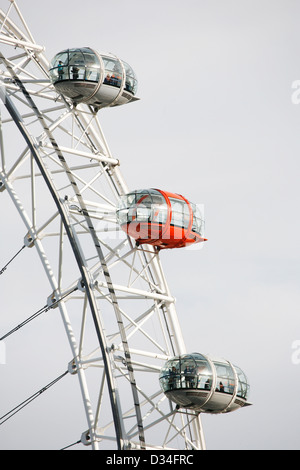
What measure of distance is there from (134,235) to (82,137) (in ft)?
14.6

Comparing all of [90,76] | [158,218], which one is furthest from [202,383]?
[90,76]

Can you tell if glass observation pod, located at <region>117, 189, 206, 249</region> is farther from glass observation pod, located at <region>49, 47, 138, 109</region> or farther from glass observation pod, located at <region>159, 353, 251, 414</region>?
glass observation pod, located at <region>159, 353, 251, 414</region>

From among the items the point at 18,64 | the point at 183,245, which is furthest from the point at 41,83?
the point at 183,245

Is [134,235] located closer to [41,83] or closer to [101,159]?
Answer: [101,159]

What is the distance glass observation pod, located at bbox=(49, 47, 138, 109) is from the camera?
4319 cm

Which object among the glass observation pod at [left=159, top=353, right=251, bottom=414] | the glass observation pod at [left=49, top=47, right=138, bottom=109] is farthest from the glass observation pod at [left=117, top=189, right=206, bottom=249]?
the glass observation pod at [left=159, top=353, right=251, bottom=414]

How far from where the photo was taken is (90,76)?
142 feet

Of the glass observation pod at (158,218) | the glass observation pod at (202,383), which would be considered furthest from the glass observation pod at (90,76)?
the glass observation pod at (202,383)

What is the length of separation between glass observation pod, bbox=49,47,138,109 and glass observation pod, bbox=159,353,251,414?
935cm

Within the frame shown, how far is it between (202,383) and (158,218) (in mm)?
5629

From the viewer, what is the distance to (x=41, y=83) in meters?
45.3

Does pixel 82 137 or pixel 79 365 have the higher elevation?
pixel 82 137

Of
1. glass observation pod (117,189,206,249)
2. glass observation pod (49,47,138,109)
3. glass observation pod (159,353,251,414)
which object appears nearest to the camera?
glass observation pod (159,353,251,414)
